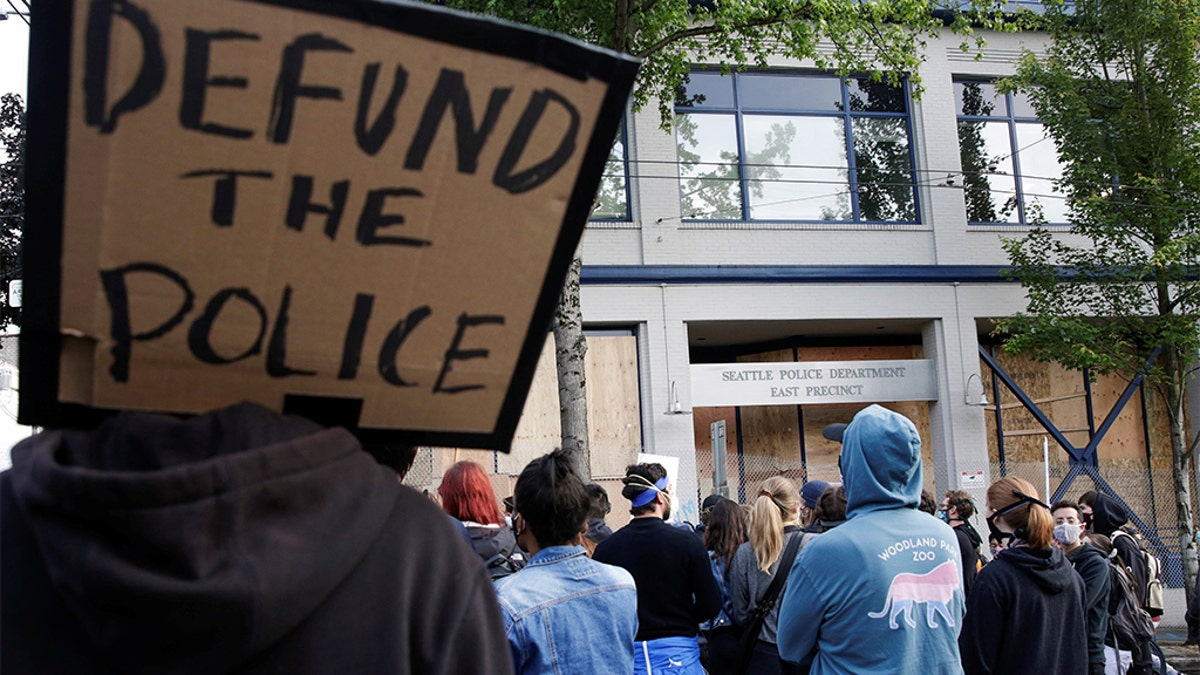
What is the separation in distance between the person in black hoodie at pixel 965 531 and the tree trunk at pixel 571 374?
4.49 meters

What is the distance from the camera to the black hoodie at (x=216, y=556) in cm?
133

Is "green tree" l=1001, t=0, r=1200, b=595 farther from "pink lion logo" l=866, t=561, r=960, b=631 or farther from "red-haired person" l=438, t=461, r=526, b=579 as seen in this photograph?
"pink lion logo" l=866, t=561, r=960, b=631

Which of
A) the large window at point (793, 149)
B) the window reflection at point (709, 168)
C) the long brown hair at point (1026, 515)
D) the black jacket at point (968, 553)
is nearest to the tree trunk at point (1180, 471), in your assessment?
the large window at point (793, 149)

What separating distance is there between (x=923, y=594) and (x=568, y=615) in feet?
4.21

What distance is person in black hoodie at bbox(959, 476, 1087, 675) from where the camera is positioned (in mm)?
4613

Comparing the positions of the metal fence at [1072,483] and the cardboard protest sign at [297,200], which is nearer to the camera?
the cardboard protest sign at [297,200]

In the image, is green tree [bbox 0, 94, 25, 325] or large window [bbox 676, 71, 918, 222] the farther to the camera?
large window [bbox 676, 71, 918, 222]

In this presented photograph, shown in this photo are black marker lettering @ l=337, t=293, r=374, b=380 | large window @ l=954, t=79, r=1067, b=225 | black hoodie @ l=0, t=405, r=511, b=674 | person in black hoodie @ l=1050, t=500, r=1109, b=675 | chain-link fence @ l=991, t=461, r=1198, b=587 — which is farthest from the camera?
large window @ l=954, t=79, r=1067, b=225

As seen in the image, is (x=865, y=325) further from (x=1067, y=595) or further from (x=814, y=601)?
(x=814, y=601)

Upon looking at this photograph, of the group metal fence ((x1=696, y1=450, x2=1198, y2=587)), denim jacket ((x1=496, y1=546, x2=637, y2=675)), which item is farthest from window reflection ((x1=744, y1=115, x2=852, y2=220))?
denim jacket ((x1=496, y1=546, x2=637, y2=675))

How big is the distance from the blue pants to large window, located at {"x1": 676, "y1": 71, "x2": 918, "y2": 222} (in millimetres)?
12541

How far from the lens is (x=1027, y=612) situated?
15.3 ft

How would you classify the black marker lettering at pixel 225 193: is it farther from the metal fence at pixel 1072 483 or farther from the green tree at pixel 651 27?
the metal fence at pixel 1072 483

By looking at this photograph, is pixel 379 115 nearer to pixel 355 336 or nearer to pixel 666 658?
pixel 355 336
